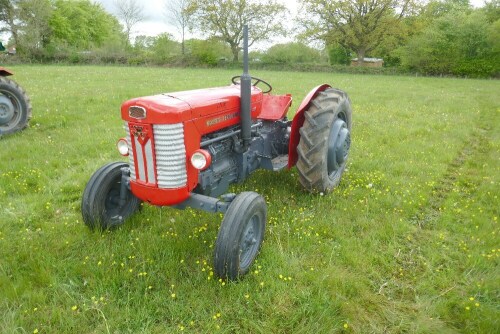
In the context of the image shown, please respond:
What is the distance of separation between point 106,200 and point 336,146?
2482 mm

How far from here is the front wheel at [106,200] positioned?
3.03 m

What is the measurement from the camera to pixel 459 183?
4668 mm

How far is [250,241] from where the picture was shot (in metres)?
2.81

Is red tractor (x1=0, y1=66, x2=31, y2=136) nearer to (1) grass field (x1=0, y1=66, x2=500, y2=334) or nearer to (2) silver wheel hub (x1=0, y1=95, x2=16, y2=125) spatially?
(2) silver wheel hub (x1=0, y1=95, x2=16, y2=125)

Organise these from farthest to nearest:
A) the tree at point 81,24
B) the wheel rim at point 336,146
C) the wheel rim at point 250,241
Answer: the tree at point 81,24 → the wheel rim at point 336,146 → the wheel rim at point 250,241

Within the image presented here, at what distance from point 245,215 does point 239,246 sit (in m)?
0.22

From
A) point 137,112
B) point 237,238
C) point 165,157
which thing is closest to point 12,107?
point 137,112

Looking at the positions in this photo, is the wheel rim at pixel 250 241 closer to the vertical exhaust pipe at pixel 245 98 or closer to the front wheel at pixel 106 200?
the vertical exhaust pipe at pixel 245 98

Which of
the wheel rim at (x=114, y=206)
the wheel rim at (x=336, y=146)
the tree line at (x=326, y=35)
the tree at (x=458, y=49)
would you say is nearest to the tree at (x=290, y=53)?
the tree line at (x=326, y=35)

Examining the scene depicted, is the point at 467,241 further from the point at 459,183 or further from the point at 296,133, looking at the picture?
the point at 296,133

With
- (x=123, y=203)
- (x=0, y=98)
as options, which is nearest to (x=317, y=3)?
(x=0, y=98)

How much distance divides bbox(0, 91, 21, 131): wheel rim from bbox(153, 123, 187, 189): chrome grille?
205 inches

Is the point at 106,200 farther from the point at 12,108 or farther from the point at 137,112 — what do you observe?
the point at 12,108

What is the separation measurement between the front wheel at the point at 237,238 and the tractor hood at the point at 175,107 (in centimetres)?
75
